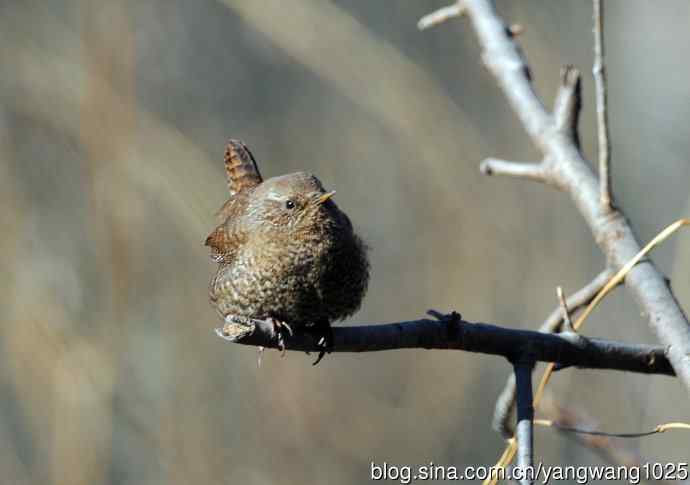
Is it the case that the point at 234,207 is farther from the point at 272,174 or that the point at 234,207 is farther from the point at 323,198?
the point at 272,174

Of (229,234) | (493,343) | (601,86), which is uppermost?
(601,86)

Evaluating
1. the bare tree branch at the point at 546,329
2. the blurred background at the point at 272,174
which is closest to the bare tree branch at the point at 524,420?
the bare tree branch at the point at 546,329

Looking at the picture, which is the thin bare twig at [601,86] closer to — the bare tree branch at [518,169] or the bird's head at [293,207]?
the bare tree branch at [518,169]

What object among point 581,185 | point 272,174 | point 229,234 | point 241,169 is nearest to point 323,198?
point 229,234

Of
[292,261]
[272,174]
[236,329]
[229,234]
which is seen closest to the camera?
[236,329]

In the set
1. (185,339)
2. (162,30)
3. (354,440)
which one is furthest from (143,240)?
(162,30)

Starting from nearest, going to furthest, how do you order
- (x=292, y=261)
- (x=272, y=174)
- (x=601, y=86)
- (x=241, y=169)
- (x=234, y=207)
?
(x=601, y=86), (x=292, y=261), (x=234, y=207), (x=241, y=169), (x=272, y=174)

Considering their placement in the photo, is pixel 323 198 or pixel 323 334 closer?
pixel 323 334
